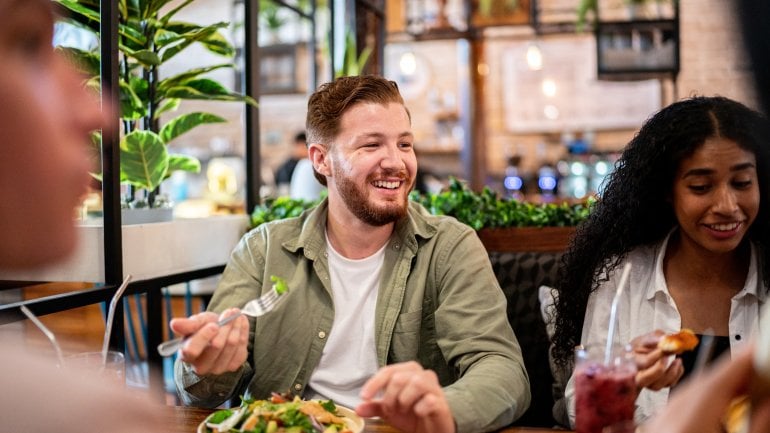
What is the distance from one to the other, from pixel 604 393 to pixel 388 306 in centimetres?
88

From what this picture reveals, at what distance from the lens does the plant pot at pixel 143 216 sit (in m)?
2.52

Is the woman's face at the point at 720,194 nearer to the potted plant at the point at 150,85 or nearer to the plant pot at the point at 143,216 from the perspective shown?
the potted plant at the point at 150,85

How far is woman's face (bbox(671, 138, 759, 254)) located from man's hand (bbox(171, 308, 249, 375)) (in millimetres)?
1134

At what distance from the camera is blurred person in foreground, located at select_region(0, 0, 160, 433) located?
1.64ft

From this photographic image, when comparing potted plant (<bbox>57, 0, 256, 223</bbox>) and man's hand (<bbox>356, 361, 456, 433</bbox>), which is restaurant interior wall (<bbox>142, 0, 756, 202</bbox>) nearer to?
potted plant (<bbox>57, 0, 256, 223</bbox>)

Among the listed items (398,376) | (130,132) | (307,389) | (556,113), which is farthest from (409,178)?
(556,113)

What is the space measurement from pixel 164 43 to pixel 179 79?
0.13 metres

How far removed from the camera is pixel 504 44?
951cm

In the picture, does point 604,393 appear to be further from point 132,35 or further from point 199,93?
point 132,35

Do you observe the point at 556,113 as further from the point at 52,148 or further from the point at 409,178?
the point at 52,148

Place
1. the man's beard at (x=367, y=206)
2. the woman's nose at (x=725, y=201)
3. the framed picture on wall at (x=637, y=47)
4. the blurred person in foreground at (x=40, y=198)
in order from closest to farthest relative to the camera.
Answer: the blurred person in foreground at (x=40, y=198), the woman's nose at (x=725, y=201), the man's beard at (x=367, y=206), the framed picture on wall at (x=637, y=47)

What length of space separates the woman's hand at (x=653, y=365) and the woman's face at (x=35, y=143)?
0.96 meters

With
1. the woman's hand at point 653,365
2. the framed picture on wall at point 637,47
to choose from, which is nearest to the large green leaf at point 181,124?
the woman's hand at point 653,365

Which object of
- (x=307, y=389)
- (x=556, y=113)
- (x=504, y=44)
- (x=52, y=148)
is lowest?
(x=307, y=389)
